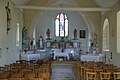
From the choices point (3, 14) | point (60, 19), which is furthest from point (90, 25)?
point (3, 14)

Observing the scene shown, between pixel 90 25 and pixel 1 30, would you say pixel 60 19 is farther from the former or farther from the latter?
pixel 1 30

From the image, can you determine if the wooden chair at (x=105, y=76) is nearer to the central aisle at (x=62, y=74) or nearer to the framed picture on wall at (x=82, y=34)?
the central aisle at (x=62, y=74)

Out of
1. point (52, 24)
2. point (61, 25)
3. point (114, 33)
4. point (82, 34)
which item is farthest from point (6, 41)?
point (61, 25)

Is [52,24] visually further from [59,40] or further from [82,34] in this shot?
[82,34]

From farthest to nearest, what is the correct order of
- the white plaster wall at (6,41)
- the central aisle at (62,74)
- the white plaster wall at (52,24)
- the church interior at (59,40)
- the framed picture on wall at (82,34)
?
1. the framed picture on wall at (82,34)
2. the white plaster wall at (52,24)
3. the white plaster wall at (6,41)
4. the central aisle at (62,74)
5. the church interior at (59,40)

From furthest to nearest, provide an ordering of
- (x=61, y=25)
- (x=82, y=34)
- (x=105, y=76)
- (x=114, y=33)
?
(x=61, y=25)
(x=82, y=34)
(x=114, y=33)
(x=105, y=76)

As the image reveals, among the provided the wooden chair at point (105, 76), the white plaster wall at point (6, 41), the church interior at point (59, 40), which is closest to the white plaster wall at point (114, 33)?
the church interior at point (59, 40)

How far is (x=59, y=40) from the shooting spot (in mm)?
31625

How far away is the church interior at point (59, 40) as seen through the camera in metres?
11.6

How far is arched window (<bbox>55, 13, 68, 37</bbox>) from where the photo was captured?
107 ft

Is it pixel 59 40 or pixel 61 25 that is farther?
pixel 61 25

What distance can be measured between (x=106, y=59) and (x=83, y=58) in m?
2.28

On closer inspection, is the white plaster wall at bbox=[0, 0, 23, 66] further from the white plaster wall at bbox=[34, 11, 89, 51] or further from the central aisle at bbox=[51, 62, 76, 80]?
the white plaster wall at bbox=[34, 11, 89, 51]

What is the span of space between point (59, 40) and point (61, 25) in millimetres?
2168
